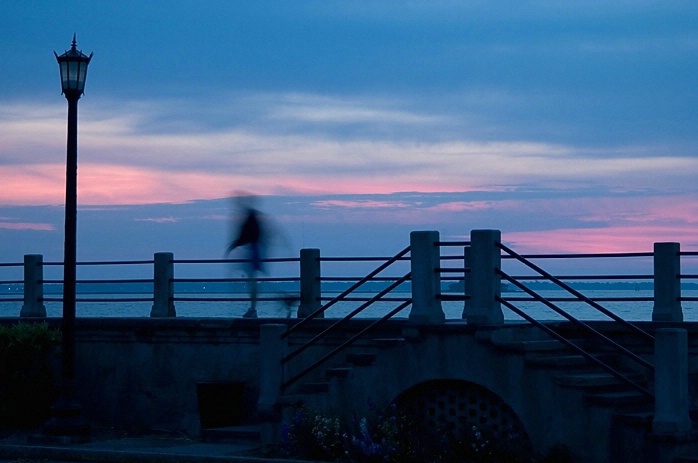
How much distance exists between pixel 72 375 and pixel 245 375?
2.86 metres

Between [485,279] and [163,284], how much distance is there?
7212 millimetres

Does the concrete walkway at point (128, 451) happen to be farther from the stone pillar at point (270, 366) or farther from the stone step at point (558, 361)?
the stone step at point (558, 361)

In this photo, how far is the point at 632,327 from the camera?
1495cm

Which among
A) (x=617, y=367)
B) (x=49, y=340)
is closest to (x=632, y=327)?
(x=617, y=367)

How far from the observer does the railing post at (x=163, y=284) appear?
67.3 ft

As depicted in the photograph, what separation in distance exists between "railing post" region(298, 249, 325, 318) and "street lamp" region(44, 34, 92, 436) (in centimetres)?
384

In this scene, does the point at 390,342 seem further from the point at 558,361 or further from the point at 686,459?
the point at 686,459

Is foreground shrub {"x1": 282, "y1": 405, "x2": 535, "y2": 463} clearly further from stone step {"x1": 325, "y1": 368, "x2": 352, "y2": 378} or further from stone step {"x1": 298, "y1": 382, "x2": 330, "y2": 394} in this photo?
stone step {"x1": 325, "y1": 368, "x2": 352, "y2": 378}

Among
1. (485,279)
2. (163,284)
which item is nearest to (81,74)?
(163,284)

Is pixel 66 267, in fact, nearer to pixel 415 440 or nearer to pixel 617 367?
pixel 415 440

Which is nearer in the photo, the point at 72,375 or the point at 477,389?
the point at 477,389

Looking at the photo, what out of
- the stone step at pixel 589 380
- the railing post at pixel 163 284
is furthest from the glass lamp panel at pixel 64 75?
the stone step at pixel 589 380

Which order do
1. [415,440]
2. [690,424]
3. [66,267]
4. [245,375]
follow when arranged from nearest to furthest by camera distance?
[690,424]
[415,440]
[66,267]
[245,375]

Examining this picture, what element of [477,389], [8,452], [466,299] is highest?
[466,299]
